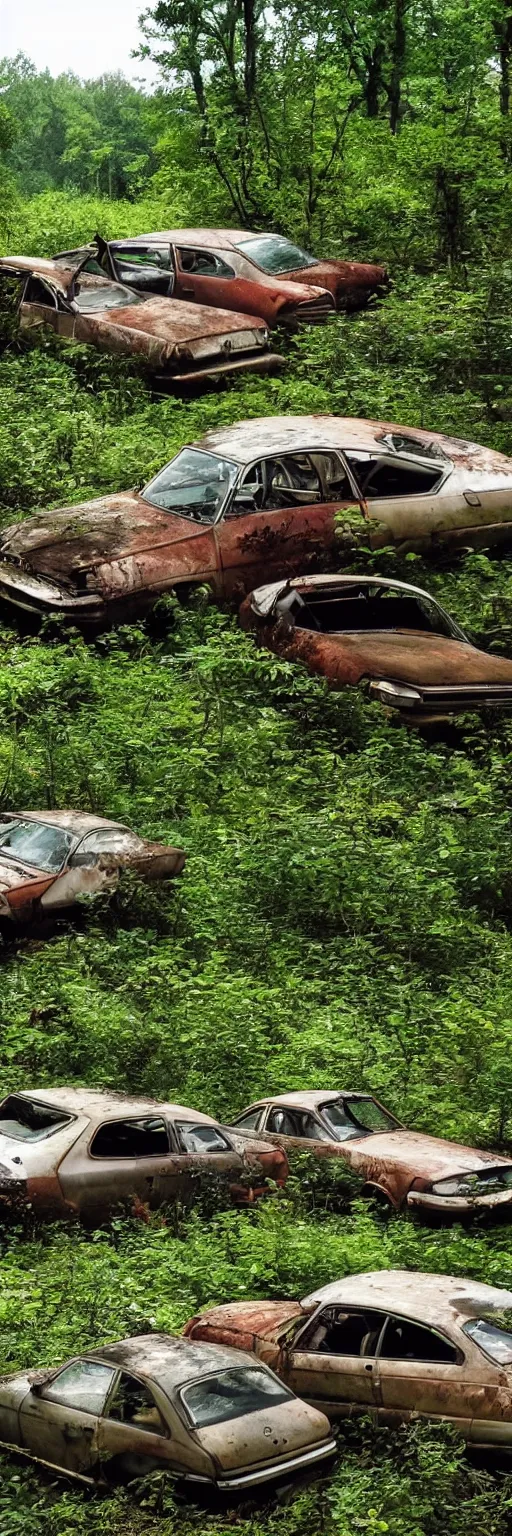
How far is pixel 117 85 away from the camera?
227 ft

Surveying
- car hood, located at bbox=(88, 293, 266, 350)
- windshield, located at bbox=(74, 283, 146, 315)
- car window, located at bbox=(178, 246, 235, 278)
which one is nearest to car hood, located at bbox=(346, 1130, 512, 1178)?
car hood, located at bbox=(88, 293, 266, 350)

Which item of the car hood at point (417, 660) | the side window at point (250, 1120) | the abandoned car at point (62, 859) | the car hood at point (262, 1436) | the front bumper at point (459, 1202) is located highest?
the car hood at point (417, 660)

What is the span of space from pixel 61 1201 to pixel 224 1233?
0.77 m

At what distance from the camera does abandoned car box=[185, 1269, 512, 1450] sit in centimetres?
655

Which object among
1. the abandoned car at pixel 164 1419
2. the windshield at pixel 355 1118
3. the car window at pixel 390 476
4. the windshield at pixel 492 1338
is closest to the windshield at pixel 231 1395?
the abandoned car at pixel 164 1419

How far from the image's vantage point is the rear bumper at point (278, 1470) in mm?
6180

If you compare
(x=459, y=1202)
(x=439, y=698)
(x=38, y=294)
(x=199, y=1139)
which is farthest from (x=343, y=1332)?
(x=38, y=294)

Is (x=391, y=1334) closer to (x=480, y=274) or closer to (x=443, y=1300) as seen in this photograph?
(x=443, y=1300)

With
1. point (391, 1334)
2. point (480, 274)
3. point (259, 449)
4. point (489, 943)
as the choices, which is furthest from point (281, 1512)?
point (480, 274)

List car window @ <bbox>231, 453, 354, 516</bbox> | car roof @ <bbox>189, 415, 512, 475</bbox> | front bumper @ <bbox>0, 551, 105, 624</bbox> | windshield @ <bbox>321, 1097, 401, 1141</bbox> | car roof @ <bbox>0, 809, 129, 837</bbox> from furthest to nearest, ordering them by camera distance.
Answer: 1. car roof @ <bbox>189, 415, 512, 475</bbox>
2. car window @ <bbox>231, 453, 354, 516</bbox>
3. front bumper @ <bbox>0, 551, 105, 624</bbox>
4. car roof @ <bbox>0, 809, 129, 837</bbox>
5. windshield @ <bbox>321, 1097, 401, 1141</bbox>

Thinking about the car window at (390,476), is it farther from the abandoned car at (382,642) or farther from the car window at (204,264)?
the car window at (204,264)

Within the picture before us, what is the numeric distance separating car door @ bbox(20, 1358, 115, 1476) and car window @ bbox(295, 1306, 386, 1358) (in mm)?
956

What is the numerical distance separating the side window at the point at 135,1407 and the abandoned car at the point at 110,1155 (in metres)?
1.79

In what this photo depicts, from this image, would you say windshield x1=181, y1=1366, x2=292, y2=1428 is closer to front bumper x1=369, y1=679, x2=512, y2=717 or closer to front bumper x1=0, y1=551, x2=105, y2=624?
front bumper x1=369, y1=679, x2=512, y2=717
